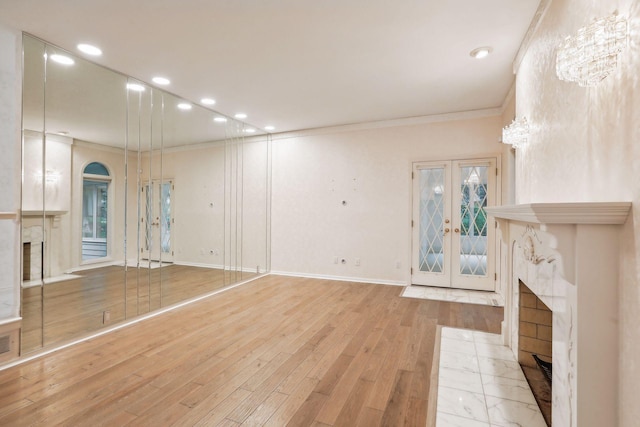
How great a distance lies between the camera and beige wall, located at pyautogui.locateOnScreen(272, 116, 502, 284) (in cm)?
508

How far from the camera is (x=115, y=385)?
7.41 ft

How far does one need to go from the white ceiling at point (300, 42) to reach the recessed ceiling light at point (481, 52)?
7 cm

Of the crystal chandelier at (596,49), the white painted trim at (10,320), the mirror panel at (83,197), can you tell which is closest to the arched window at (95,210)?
the mirror panel at (83,197)

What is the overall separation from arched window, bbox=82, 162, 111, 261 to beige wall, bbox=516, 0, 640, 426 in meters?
4.09

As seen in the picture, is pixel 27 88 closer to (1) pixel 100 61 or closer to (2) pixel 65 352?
(1) pixel 100 61

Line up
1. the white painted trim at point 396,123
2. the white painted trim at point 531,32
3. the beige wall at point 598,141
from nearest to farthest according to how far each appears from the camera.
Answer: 1. the beige wall at point 598,141
2. the white painted trim at point 531,32
3. the white painted trim at point 396,123

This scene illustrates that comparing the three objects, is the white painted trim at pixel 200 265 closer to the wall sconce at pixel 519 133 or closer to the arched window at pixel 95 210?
the arched window at pixel 95 210

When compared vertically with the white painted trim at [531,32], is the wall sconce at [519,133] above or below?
below

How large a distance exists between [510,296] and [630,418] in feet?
6.42

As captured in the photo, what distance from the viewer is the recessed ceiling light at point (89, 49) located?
2.93m

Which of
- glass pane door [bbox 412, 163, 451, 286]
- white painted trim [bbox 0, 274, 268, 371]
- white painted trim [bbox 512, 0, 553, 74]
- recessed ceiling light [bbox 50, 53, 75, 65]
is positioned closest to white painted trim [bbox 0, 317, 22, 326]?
white painted trim [bbox 0, 274, 268, 371]

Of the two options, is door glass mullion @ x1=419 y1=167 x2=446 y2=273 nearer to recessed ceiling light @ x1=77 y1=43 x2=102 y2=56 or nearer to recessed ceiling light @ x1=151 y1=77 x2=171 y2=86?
recessed ceiling light @ x1=151 y1=77 x2=171 y2=86

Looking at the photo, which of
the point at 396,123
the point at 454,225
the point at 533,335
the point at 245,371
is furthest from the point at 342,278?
the point at 533,335

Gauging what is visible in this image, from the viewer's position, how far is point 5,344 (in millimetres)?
2520
